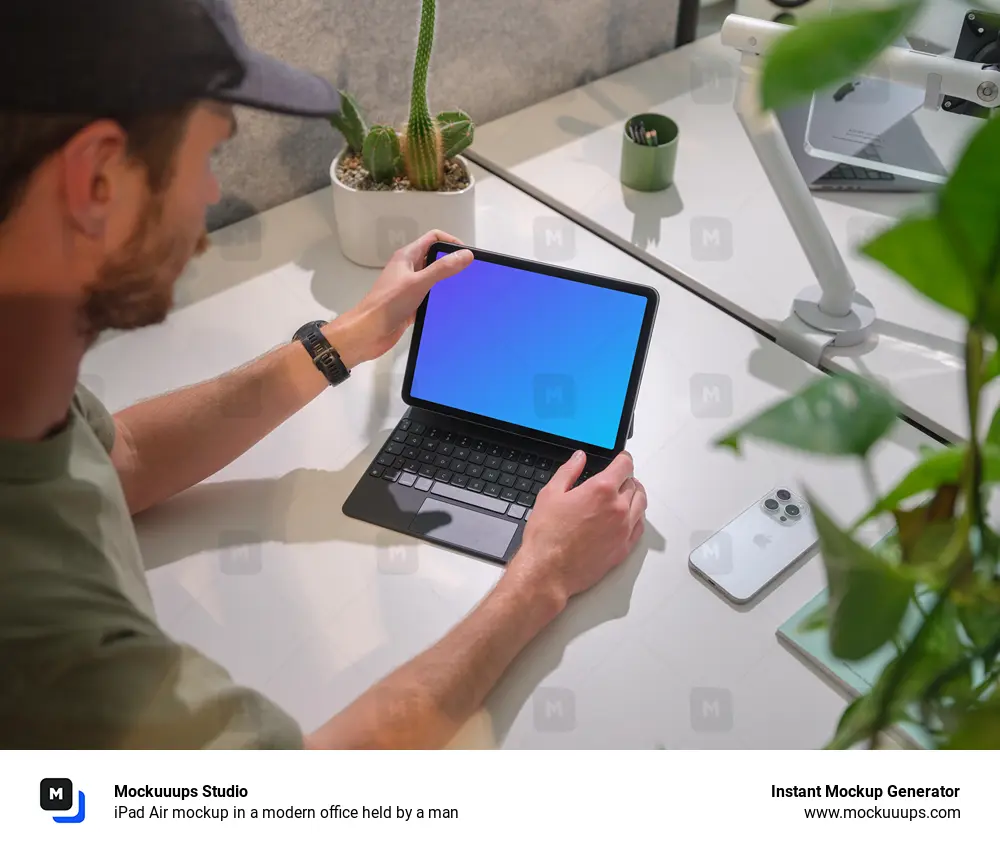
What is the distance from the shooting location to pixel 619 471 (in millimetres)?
756

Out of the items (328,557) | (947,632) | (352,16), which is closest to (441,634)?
(328,557)

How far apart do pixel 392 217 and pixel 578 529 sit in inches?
15.9

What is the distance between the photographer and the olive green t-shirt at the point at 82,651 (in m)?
0.53

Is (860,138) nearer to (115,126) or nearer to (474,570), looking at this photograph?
(474,570)

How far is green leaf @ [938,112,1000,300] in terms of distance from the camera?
0.85 ft

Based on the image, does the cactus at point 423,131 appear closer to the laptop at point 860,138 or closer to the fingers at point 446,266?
the fingers at point 446,266

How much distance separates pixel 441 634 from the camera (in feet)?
2.27

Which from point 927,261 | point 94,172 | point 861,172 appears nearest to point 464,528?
point 94,172

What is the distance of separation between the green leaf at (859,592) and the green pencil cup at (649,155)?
80cm

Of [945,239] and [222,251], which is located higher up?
[945,239]

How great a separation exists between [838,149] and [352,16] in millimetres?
559

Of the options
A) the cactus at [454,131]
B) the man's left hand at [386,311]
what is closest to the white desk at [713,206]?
the cactus at [454,131]
